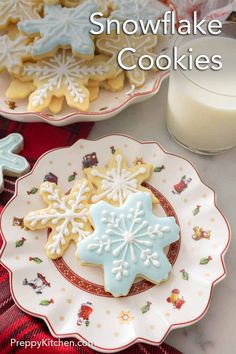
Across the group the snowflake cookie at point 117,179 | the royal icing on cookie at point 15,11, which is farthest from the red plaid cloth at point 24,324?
the royal icing on cookie at point 15,11

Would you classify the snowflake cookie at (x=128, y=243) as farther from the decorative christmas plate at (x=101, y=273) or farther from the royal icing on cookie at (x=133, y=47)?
the royal icing on cookie at (x=133, y=47)

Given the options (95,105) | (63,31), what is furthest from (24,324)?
(63,31)

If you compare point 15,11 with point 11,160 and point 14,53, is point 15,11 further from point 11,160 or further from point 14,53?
point 11,160

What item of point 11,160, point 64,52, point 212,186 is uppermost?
point 64,52

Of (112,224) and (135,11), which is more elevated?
(135,11)

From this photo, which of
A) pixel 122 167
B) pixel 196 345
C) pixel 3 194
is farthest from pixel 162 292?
pixel 3 194

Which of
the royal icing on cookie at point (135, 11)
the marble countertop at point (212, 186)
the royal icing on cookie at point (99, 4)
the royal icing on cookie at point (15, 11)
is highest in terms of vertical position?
the royal icing on cookie at point (15, 11)
